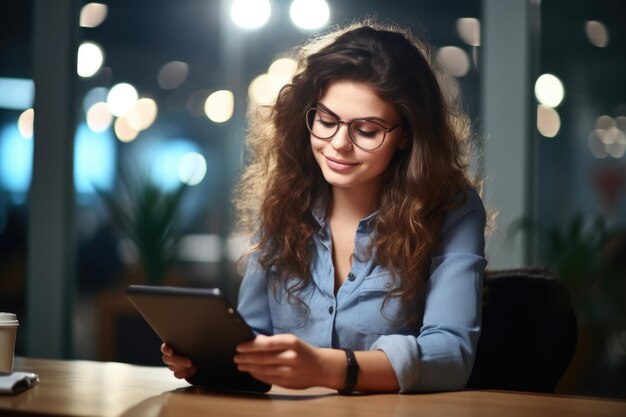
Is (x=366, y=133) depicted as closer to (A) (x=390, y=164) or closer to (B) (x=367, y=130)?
(B) (x=367, y=130)

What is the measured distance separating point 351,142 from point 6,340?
870 mm

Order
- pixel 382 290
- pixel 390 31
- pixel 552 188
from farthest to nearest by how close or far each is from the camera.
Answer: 1. pixel 552 188
2. pixel 390 31
3. pixel 382 290

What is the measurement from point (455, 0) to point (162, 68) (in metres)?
1.80

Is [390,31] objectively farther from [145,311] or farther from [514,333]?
[145,311]

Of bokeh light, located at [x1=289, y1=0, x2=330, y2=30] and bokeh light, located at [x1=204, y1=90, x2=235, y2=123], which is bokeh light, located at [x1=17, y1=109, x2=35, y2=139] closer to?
bokeh light, located at [x1=204, y1=90, x2=235, y2=123]

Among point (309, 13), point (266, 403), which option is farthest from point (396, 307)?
point (309, 13)

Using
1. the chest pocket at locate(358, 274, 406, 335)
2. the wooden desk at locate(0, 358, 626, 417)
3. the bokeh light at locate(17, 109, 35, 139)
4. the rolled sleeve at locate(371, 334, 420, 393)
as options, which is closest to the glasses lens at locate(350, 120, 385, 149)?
the chest pocket at locate(358, 274, 406, 335)

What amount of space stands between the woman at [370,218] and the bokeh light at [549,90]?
6.70ft

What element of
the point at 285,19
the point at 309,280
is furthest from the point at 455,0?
the point at 309,280

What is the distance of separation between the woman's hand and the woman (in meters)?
0.16

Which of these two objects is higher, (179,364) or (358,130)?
(358,130)

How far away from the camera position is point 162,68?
17.1ft

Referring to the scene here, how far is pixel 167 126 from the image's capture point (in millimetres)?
5180

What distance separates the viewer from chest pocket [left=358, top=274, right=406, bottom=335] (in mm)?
2016
